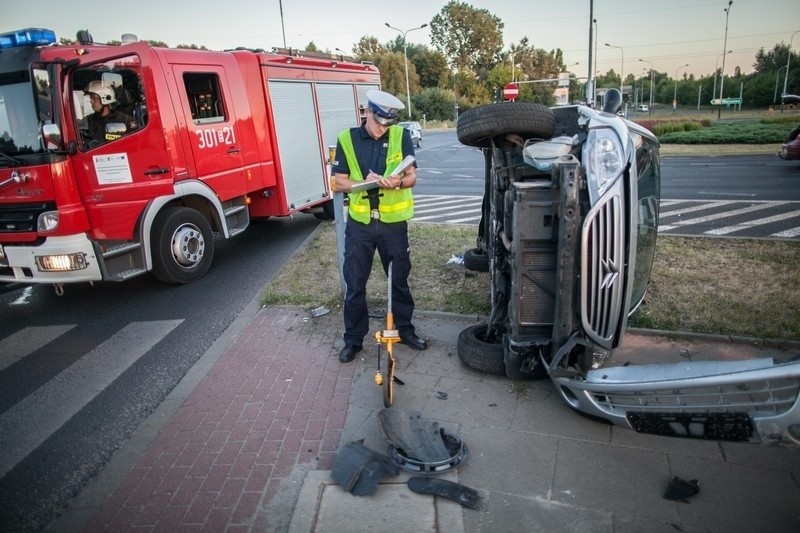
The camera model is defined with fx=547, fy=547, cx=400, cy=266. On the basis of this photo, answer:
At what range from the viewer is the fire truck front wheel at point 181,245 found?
6.48 meters

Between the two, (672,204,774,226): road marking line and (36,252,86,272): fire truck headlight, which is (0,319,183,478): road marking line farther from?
(672,204,774,226): road marking line

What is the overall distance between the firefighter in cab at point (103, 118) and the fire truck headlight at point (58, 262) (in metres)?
1.24

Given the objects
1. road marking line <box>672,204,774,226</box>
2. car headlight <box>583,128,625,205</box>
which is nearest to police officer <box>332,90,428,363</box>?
car headlight <box>583,128,625,205</box>

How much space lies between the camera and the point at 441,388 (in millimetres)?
3990

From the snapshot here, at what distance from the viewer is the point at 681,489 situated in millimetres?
2828

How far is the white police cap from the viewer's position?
4.04 m

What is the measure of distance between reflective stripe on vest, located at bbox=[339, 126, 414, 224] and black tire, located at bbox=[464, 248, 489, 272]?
228cm

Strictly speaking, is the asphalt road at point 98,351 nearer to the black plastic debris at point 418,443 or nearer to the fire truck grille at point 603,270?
the black plastic debris at point 418,443

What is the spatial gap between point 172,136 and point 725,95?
287ft

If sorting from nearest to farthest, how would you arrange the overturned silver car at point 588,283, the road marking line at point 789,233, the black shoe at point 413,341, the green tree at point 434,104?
the overturned silver car at point 588,283 < the black shoe at point 413,341 < the road marking line at point 789,233 < the green tree at point 434,104

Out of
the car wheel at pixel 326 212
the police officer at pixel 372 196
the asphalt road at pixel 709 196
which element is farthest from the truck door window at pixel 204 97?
the asphalt road at pixel 709 196

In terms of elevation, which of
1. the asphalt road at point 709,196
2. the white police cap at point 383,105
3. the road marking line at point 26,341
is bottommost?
the asphalt road at point 709,196

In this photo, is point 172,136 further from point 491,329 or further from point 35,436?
point 491,329

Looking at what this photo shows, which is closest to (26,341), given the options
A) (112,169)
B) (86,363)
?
(86,363)
